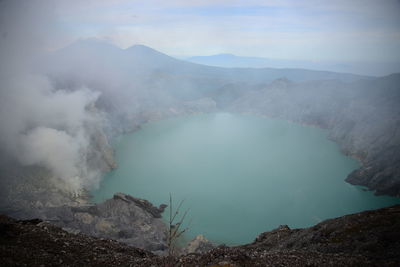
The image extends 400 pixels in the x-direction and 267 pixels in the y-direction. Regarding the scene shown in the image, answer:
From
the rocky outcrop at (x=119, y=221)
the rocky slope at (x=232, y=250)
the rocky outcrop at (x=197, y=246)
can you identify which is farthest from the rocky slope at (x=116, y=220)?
the rocky slope at (x=232, y=250)

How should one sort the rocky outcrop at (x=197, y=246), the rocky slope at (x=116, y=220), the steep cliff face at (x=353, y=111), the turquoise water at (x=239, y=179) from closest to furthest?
the rocky outcrop at (x=197, y=246), the rocky slope at (x=116, y=220), the turquoise water at (x=239, y=179), the steep cliff face at (x=353, y=111)

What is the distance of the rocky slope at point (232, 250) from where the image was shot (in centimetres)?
820

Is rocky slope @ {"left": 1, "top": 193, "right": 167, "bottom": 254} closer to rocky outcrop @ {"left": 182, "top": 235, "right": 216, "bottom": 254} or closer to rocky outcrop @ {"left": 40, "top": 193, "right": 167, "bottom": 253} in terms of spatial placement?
rocky outcrop @ {"left": 40, "top": 193, "right": 167, "bottom": 253}

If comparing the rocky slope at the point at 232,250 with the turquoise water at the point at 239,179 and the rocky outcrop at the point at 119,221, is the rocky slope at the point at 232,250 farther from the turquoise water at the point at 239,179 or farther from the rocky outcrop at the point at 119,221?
the turquoise water at the point at 239,179

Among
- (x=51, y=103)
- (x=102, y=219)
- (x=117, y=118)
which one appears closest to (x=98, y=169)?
(x=51, y=103)

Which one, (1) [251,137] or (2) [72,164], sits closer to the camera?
(2) [72,164]

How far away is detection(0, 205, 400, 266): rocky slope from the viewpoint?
8.20m

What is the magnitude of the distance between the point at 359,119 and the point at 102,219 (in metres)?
84.7

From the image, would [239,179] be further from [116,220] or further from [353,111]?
[353,111]

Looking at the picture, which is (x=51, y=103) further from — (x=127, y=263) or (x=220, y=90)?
(x=220, y=90)

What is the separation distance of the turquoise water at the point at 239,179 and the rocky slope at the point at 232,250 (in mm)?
21436

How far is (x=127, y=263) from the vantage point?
9.13 meters

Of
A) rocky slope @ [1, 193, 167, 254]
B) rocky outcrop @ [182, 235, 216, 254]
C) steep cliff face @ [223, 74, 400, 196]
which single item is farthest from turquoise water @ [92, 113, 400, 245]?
rocky slope @ [1, 193, 167, 254]

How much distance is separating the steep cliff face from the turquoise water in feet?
14.2
